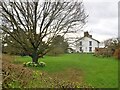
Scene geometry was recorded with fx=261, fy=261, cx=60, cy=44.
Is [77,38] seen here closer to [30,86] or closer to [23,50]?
[23,50]

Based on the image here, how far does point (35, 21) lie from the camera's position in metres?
25.2

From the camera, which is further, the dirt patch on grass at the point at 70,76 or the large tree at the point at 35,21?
the large tree at the point at 35,21

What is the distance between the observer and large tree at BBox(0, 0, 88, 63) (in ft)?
82.7

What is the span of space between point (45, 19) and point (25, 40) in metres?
2.87

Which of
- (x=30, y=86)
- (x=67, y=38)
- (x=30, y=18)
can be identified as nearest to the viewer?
(x=30, y=86)

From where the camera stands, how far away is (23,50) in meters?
26.3

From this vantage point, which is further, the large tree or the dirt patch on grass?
the large tree

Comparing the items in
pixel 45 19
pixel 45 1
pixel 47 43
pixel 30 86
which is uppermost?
pixel 45 1

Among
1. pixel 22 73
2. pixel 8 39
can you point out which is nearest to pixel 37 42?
pixel 8 39

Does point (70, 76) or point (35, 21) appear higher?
point (35, 21)

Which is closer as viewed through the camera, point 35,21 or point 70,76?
point 70,76

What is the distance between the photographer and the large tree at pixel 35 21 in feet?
82.7

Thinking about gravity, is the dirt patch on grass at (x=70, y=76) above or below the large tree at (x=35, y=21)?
below

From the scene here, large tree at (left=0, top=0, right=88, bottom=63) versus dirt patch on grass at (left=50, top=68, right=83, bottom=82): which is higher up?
large tree at (left=0, top=0, right=88, bottom=63)
